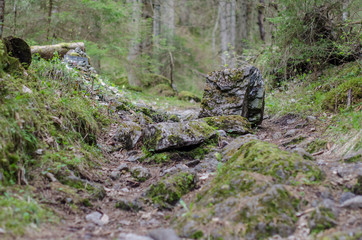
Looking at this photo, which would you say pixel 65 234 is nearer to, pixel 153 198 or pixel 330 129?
pixel 153 198

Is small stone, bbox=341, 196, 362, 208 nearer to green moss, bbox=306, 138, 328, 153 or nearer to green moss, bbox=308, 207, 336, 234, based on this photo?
green moss, bbox=308, 207, 336, 234

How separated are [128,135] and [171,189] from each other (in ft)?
6.87

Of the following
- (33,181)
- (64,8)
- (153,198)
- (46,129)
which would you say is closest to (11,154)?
(33,181)

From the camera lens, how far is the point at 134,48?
13.6 metres

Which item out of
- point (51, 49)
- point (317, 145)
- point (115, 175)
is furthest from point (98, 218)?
point (51, 49)

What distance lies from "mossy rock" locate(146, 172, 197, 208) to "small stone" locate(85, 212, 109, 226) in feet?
1.72

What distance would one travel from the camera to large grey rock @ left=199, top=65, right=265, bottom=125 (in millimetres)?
5785

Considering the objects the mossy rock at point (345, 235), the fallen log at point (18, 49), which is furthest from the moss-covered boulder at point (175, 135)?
the mossy rock at point (345, 235)

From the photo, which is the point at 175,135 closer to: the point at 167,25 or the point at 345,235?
the point at 345,235

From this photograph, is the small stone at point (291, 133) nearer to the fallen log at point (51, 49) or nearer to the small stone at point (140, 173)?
the small stone at point (140, 173)

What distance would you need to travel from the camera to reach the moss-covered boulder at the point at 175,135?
4059mm

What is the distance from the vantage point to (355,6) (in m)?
5.52

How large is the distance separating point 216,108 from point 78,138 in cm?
319

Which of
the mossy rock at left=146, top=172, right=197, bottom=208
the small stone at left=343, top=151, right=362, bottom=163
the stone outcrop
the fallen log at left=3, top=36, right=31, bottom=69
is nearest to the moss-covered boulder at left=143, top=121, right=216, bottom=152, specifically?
the stone outcrop
